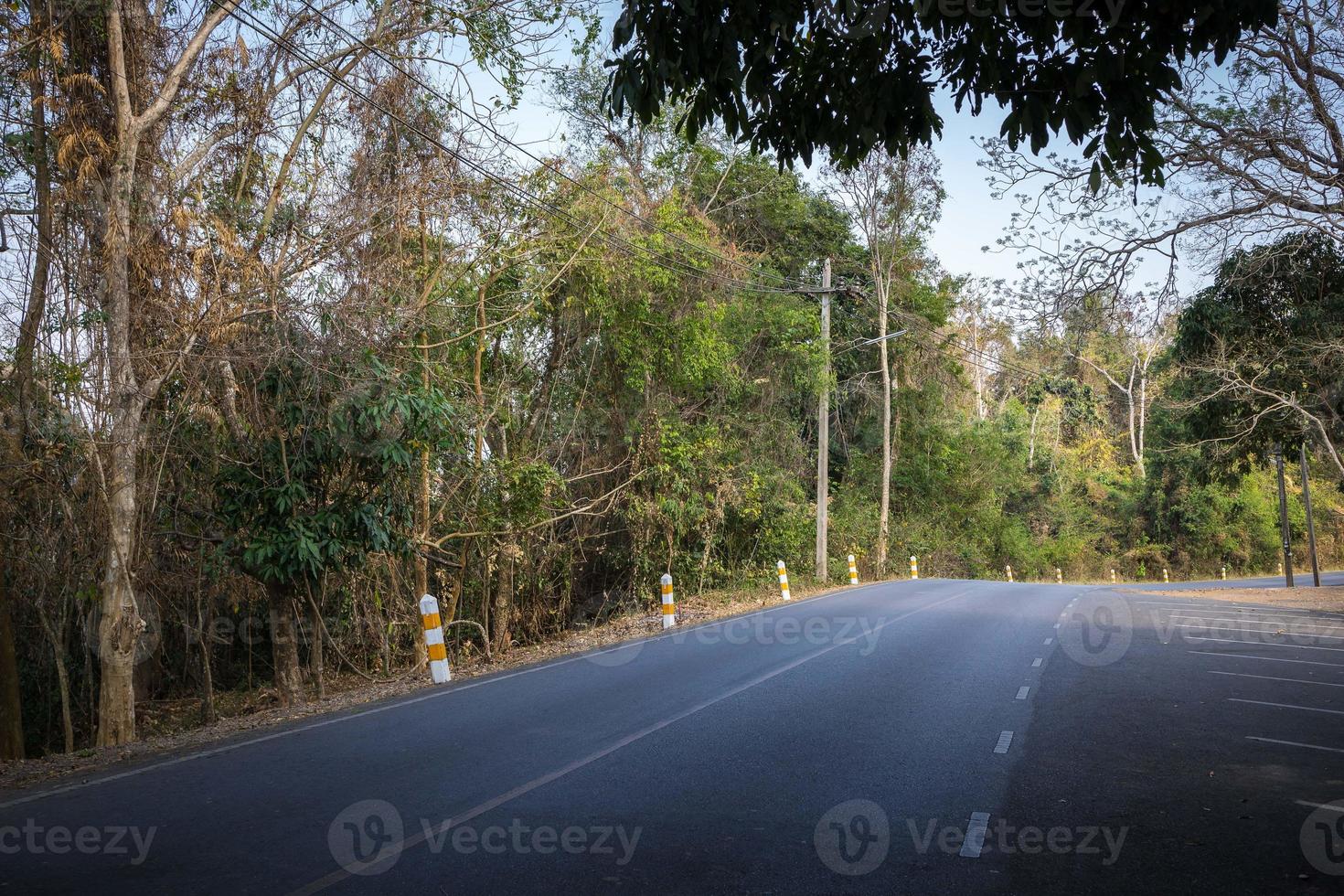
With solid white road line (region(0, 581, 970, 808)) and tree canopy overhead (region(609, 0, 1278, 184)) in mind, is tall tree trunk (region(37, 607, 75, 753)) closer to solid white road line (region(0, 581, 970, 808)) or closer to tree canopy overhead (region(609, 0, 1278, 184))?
solid white road line (region(0, 581, 970, 808))


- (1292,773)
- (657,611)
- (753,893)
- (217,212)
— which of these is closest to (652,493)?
(657,611)

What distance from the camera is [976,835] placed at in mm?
5305

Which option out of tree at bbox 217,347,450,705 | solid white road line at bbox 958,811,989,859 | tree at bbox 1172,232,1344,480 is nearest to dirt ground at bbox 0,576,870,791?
tree at bbox 217,347,450,705

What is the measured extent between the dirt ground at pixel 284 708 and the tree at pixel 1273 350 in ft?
34.5

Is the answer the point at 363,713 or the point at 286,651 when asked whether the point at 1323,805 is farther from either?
the point at 286,651

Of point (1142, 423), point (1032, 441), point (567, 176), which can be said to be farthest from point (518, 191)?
point (1142, 423)

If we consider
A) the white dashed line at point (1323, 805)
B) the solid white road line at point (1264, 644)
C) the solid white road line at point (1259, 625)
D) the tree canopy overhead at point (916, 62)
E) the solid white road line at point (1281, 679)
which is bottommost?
the solid white road line at point (1259, 625)

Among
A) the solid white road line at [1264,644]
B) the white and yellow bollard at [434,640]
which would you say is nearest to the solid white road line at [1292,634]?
the solid white road line at [1264,644]

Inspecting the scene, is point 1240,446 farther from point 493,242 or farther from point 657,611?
point 493,242

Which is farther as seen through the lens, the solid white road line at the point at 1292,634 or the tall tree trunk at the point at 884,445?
the tall tree trunk at the point at 884,445

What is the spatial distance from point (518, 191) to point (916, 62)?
980cm

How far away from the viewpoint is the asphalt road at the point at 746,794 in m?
4.69

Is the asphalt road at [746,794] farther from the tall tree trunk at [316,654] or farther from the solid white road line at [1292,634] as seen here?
the solid white road line at [1292,634]

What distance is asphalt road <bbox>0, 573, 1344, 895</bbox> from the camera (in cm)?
469
